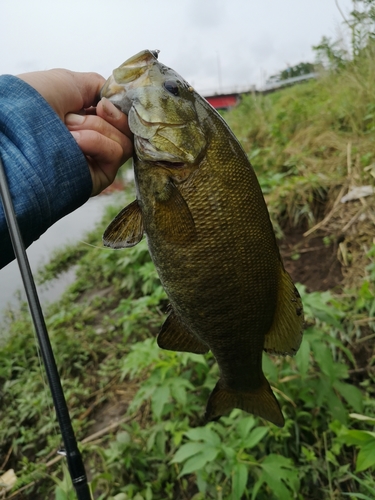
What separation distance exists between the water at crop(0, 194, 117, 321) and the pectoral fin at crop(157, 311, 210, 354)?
3.25 m

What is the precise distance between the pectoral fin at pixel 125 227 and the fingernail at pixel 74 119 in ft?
1.20

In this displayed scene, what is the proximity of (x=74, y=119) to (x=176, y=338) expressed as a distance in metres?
0.85

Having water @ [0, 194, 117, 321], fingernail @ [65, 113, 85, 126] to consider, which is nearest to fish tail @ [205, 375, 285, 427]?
fingernail @ [65, 113, 85, 126]

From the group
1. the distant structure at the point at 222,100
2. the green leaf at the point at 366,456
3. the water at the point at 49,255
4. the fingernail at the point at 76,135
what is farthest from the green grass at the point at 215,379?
the distant structure at the point at 222,100

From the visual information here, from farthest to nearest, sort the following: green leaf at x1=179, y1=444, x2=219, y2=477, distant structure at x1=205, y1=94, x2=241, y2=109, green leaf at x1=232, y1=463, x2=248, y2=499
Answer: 1. distant structure at x1=205, y1=94, x2=241, y2=109
2. green leaf at x1=179, y1=444, x2=219, y2=477
3. green leaf at x1=232, y1=463, x2=248, y2=499

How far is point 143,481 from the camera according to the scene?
90.8 inches

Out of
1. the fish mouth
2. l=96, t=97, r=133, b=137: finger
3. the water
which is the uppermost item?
l=96, t=97, r=133, b=137: finger

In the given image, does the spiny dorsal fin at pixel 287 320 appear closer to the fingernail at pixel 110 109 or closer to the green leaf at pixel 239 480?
the green leaf at pixel 239 480

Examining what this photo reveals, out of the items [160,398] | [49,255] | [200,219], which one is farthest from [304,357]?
[49,255]

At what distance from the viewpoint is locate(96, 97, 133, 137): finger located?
4.30ft

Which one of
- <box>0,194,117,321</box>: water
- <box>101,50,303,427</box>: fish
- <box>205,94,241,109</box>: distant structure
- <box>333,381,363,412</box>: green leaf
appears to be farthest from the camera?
<box>205,94,241,109</box>: distant structure

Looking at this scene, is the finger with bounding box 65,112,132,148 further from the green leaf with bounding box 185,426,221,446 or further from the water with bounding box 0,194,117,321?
the water with bounding box 0,194,117,321

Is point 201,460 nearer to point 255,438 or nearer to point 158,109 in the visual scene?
point 255,438

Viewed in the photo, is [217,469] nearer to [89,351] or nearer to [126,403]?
[126,403]
